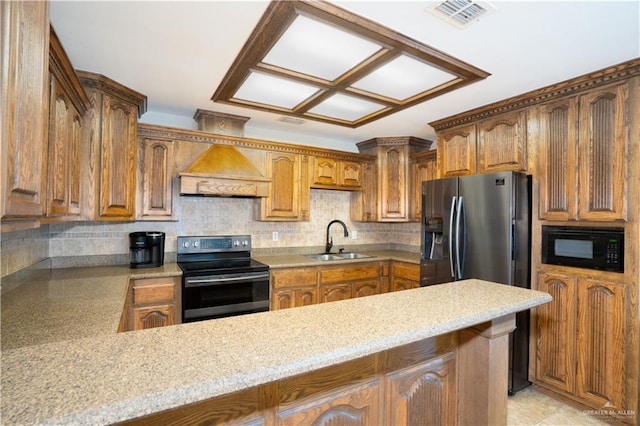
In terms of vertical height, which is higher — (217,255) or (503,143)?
(503,143)

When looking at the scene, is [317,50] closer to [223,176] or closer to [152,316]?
[223,176]

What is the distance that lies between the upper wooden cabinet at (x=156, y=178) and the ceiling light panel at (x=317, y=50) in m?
1.48

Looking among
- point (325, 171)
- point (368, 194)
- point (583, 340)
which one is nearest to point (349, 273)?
point (368, 194)

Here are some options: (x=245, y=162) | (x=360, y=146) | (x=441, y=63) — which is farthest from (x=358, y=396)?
(x=360, y=146)

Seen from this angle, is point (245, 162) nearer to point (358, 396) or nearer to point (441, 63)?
point (441, 63)

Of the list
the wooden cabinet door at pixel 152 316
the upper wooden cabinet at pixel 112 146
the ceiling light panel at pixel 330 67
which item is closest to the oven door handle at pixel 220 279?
the wooden cabinet door at pixel 152 316

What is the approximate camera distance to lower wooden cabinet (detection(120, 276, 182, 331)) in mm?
2580

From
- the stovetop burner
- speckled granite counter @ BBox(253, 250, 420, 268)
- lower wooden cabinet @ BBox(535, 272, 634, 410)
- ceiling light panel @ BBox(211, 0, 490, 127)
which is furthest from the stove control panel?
lower wooden cabinet @ BBox(535, 272, 634, 410)

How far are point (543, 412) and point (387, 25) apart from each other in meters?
2.83

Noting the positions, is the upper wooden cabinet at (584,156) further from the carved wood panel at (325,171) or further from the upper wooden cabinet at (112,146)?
the upper wooden cabinet at (112,146)

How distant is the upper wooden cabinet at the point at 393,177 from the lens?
4117 mm

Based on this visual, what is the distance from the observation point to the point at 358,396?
1.04 m

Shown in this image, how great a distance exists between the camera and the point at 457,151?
323 cm

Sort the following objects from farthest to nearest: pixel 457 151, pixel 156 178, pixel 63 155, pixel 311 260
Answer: pixel 311 260, pixel 457 151, pixel 156 178, pixel 63 155
